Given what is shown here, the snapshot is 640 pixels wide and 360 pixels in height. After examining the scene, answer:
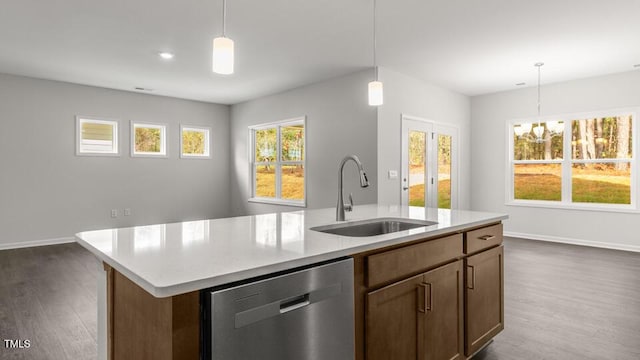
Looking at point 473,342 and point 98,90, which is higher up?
point 98,90

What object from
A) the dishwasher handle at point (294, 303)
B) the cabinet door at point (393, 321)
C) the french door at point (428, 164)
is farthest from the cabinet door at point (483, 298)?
the french door at point (428, 164)

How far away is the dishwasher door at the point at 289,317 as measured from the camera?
3.29ft

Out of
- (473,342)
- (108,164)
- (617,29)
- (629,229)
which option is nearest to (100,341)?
(473,342)

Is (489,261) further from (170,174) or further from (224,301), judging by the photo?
(170,174)

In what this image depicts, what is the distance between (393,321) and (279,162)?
5417mm

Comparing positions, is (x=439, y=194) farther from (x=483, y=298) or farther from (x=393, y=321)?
(x=393, y=321)

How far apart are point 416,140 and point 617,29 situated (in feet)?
8.71

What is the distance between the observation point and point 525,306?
303cm

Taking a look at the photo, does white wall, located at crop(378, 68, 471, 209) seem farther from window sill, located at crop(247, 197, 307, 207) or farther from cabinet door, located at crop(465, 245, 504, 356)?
Result: cabinet door, located at crop(465, 245, 504, 356)

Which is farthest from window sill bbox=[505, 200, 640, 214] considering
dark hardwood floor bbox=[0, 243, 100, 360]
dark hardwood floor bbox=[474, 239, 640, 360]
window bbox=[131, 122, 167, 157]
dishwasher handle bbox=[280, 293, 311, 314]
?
window bbox=[131, 122, 167, 157]

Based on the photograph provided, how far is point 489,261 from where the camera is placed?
2156 mm

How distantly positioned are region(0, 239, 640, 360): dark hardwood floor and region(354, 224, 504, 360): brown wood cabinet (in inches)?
14.9

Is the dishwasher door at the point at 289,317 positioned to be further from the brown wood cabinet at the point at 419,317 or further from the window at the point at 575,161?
the window at the point at 575,161

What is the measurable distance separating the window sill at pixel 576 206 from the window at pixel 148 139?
6.37m
